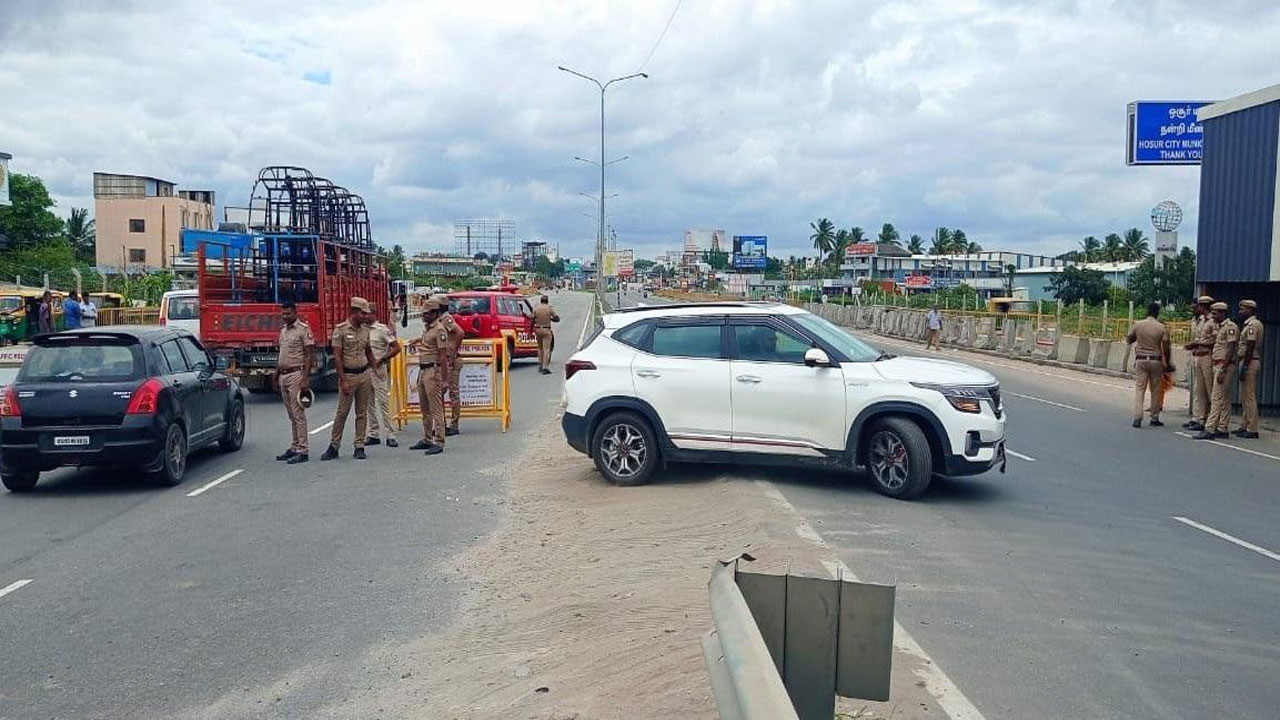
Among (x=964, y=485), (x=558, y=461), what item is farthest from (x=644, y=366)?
(x=964, y=485)

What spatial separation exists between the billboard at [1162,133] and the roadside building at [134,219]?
68.5 meters

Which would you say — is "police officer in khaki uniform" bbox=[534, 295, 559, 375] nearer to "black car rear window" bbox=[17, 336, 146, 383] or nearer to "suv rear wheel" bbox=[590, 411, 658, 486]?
"black car rear window" bbox=[17, 336, 146, 383]

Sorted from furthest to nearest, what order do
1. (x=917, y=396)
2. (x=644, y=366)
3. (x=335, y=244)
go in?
(x=335, y=244)
(x=644, y=366)
(x=917, y=396)

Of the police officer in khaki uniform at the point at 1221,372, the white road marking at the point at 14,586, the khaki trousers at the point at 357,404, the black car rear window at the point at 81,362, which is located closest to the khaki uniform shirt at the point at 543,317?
the khaki trousers at the point at 357,404

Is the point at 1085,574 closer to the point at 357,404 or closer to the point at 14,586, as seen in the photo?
the point at 14,586

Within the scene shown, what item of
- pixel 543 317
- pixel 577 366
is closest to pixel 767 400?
pixel 577 366

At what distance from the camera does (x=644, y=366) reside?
37.0 ft

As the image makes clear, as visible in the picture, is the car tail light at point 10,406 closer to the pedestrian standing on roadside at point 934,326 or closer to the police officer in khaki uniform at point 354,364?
the police officer in khaki uniform at point 354,364

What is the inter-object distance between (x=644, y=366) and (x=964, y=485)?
340 cm

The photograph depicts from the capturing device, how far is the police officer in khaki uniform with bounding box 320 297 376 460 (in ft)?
43.9

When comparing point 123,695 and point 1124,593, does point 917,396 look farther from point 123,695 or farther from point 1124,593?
point 123,695

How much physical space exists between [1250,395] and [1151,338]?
1593 mm

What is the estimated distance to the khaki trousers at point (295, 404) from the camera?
13.5 m

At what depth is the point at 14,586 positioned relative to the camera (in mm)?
8078
